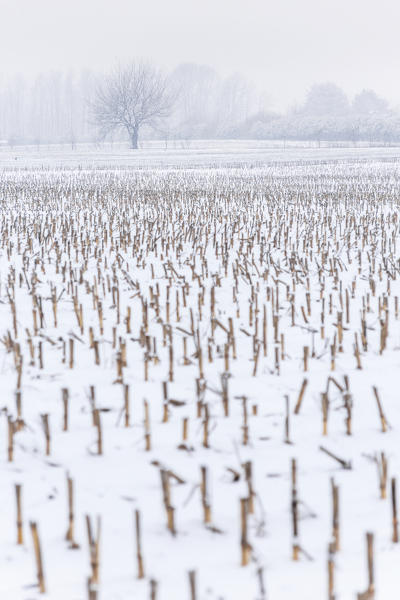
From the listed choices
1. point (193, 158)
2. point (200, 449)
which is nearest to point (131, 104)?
point (193, 158)

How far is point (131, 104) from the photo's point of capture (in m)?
58.5

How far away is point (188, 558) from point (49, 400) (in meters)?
1.71

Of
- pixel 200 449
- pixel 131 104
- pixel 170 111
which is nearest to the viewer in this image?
pixel 200 449

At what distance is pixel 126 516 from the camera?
95.2 inches

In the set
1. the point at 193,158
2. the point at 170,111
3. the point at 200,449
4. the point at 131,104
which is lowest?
the point at 200,449

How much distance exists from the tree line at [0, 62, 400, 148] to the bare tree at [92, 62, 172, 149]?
9 cm

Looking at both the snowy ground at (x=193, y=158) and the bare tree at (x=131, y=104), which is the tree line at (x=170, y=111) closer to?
the bare tree at (x=131, y=104)

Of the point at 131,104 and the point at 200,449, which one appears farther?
the point at 131,104

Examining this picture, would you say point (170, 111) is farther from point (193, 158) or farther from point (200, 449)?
point (200, 449)

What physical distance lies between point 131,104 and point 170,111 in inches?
326

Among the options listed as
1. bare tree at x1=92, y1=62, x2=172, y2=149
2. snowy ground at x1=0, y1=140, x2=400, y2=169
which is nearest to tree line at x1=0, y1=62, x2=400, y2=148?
bare tree at x1=92, y1=62, x2=172, y2=149

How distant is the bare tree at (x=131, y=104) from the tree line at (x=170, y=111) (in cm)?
9

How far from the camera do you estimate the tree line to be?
59031mm

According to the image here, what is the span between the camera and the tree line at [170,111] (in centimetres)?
5903
